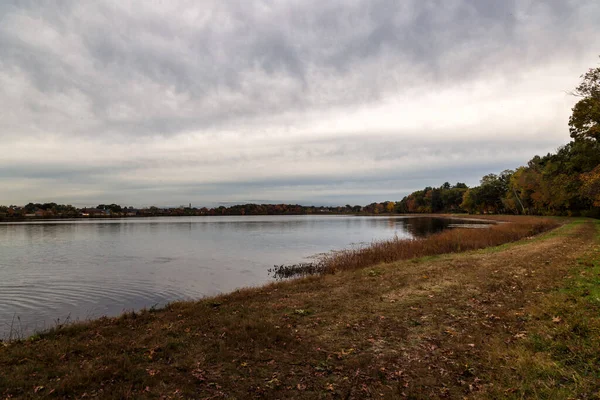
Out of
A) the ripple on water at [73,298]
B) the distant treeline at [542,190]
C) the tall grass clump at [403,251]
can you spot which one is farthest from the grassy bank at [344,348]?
the distant treeline at [542,190]

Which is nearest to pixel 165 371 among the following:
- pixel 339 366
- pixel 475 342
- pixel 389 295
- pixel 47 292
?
pixel 339 366

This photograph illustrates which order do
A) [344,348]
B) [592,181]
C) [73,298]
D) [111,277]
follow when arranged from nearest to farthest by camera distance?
[344,348] < [73,298] < [111,277] < [592,181]

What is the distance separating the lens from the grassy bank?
5.23 meters

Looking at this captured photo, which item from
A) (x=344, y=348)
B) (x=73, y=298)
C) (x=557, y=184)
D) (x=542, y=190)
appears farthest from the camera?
(x=542, y=190)

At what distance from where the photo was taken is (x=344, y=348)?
6.89 m

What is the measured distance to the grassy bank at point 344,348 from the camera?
5.23 meters

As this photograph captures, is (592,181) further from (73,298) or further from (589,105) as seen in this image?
(73,298)

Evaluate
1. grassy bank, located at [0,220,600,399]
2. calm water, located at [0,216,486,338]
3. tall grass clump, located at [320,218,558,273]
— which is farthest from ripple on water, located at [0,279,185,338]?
tall grass clump, located at [320,218,558,273]

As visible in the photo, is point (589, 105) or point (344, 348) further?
point (589, 105)

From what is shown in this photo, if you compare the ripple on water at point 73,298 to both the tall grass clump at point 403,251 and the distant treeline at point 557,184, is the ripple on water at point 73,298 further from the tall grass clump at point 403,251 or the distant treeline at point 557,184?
the distant treeline at point 557,184

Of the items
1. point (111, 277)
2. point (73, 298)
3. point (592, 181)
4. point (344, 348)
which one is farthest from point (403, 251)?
point (73, 298)

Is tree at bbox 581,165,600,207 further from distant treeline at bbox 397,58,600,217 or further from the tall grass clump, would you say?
the tall grass clump

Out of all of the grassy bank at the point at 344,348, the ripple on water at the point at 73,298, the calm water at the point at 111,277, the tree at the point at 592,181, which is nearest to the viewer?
the grassy bank at the point at 344,348

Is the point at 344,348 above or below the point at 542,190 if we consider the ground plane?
below
